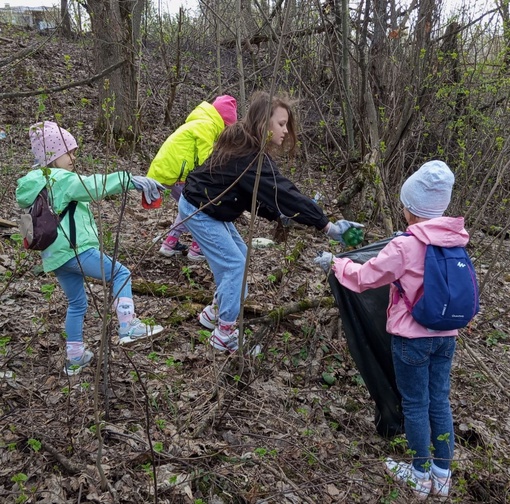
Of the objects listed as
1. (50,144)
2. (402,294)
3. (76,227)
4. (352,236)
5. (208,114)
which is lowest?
(402,294)

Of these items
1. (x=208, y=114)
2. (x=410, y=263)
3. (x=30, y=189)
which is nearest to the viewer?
(x=410, y=263)

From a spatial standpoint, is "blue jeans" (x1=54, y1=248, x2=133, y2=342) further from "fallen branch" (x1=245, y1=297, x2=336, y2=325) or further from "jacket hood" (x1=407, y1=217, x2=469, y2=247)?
"jacket hood" (x1=407, y1=217, x2=469, y2=247)

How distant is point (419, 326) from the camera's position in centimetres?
261

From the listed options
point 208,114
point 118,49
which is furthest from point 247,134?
point 118,49

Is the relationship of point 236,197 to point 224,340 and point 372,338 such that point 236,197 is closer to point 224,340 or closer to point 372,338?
point 224,340

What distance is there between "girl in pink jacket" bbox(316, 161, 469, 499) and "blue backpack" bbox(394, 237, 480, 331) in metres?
0.06

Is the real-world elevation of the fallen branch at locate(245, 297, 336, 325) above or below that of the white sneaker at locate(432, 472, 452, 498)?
above

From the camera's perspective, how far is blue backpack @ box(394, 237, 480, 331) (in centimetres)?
247

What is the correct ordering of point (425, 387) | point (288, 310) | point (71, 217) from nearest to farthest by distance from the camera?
point (425, 387), point (71, 217), point (288, 310)

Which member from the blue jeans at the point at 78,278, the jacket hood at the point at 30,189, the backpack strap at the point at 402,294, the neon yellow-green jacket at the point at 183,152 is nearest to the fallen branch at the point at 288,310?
the backpack strap at the point at 402,294

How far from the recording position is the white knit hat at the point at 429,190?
2.58 m

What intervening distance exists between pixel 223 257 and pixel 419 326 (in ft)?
4.62

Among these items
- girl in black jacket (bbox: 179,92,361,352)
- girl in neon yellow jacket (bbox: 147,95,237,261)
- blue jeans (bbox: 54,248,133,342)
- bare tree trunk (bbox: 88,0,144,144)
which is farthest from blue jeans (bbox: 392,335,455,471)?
bare tree trunk (bbox: 88,0,144,144)

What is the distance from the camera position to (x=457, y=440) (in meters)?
3.31
